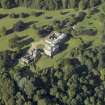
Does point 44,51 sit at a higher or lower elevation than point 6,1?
lower

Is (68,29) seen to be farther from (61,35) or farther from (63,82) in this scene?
(63,82)

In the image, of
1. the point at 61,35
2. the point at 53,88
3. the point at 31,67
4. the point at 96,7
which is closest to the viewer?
the point at 53,88

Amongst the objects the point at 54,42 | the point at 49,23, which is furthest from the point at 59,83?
the point at 49,23

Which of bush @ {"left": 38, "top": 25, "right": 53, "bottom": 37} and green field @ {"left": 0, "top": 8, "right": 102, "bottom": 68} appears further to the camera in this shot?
bush @ {"left": 38, "top": 25, "right": 53, "bottom": 37}

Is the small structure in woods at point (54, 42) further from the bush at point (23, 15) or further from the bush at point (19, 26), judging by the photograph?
the bush at point (23, 15)

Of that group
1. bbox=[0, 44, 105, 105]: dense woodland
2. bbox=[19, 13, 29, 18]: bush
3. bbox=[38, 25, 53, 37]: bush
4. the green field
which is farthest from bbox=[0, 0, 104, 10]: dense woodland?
bbox=[0, 44, 105, 105]: dense woodland

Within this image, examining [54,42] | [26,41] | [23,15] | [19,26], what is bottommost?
[26,41]

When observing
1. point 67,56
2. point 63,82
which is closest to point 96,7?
point 67,56

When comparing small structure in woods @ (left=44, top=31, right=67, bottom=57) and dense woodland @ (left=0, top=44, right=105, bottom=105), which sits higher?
small structure in woods @ (left=44, top=31, right=67, bottom=57)

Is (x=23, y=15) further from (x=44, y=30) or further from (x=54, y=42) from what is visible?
(x=54, y=42)

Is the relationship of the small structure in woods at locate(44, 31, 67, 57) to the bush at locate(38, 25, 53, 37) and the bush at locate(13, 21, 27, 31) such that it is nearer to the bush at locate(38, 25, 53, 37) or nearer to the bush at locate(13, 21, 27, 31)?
the bush at locate(38, 25, 53, 37)

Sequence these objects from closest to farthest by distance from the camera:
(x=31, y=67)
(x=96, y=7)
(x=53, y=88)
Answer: (x=53, y=88) < (x=31, y=67) < (x=96, y=7)
